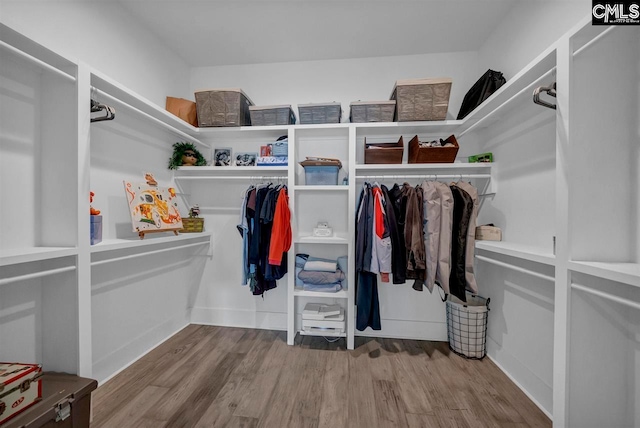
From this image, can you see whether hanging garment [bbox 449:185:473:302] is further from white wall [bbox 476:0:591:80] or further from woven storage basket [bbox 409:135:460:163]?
white wall [bbox 476:0:591:80]

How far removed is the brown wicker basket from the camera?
2.44 metres

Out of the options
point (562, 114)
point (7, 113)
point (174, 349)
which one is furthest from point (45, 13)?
point (562, 114)

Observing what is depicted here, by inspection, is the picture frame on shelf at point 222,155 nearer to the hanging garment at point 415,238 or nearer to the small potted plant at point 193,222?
the small potted plant at point 193,222

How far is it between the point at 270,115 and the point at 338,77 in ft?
2.86

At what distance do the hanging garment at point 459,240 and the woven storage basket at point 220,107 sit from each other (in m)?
2.03

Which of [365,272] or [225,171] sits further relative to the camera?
[225,171]

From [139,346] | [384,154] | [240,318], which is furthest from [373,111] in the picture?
[139,346]

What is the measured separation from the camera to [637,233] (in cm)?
112

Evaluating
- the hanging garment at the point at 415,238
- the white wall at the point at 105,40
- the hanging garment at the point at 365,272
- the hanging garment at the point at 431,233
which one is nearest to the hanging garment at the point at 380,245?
the hanging garment at the point at 365,272

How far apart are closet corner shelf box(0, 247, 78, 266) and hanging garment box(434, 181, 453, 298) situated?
2279 millimetres

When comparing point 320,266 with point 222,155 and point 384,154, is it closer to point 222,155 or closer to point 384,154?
point 384,154

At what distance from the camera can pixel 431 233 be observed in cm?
190

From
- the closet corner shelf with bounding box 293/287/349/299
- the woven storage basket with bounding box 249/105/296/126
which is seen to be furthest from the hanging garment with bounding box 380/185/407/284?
the woven storage basket with bounding box 249/105/296/126

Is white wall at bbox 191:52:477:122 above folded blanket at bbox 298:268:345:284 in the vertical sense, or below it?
above
